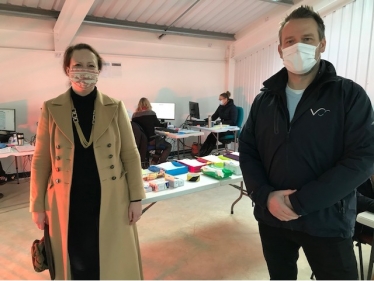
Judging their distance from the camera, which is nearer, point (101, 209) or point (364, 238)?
point (101, 209)

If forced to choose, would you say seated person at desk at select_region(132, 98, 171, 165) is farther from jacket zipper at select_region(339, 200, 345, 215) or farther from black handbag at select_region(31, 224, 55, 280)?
jacket zipper at select_region(339, 200, 345, 215)

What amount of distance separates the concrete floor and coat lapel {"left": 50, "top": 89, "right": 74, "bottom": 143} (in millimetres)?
1362

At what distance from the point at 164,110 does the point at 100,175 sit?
462 cm

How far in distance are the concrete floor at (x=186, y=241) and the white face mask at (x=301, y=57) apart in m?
1.63

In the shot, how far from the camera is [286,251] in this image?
119 cm

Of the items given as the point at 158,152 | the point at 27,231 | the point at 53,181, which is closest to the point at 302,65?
the point at 53,181

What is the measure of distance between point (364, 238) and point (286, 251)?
3.34 ft

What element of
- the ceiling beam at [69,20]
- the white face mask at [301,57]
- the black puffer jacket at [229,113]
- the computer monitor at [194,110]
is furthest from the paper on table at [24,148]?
the black puffer jacket at [229,113]

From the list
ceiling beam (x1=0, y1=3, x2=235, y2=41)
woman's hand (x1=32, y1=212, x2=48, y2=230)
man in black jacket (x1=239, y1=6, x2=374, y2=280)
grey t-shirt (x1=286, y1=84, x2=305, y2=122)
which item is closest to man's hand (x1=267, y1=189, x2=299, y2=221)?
man in black jacket (x1=239, y1=6, x2=374, y2=280)

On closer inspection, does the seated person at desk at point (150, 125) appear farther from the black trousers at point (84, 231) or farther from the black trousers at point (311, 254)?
the black trousers at point (311, 254)

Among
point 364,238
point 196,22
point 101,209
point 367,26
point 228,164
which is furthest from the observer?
point 196,22

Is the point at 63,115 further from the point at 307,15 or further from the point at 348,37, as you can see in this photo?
the point at 348,37

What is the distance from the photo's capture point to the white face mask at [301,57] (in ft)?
3.60

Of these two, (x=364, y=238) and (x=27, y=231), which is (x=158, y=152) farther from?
(x=364, y=238)
